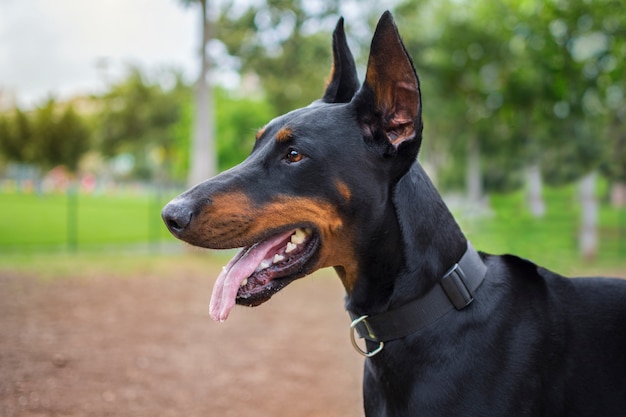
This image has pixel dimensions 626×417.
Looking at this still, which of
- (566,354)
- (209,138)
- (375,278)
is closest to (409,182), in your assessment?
(375,278)

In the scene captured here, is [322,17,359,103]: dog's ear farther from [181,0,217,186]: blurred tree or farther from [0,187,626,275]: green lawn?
[181,0,217,186]: blurred tree

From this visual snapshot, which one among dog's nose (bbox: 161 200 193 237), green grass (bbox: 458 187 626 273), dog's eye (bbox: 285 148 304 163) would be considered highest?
dog's eye (bbox: 285 148 304 163)

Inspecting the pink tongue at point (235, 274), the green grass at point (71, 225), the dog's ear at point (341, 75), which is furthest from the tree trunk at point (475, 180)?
the pink tongue at point (235, 274)

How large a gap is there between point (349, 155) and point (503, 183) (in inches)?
885

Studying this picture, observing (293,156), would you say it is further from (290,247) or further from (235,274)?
(235,274)

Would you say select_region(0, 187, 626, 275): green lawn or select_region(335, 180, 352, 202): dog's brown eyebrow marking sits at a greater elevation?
select_region(335, 180, 352, 202): dog's brown eyebrow marking

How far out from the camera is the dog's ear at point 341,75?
3.12 meters

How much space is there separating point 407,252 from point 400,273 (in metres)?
0.10

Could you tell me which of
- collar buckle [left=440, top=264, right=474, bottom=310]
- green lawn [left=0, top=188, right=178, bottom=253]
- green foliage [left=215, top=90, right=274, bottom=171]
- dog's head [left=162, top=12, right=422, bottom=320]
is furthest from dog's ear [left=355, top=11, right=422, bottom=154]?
green foliage [left=215, top=90, right=274, bottom=171]

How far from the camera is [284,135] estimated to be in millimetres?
2637

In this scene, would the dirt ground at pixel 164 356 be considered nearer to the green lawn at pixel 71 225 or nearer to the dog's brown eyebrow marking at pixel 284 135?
the dog's brown eyebrow marking at pixel 284 135

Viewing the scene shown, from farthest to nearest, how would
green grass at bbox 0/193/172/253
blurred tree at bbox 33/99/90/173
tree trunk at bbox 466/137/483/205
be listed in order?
blurred tree at bbox 33/99/90/173 < tree trunk at bbox 466/137/483/205 < green grass at bbox 0/193/172/253

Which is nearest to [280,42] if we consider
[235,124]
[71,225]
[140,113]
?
[71,225]

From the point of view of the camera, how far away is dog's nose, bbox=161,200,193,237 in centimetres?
235
